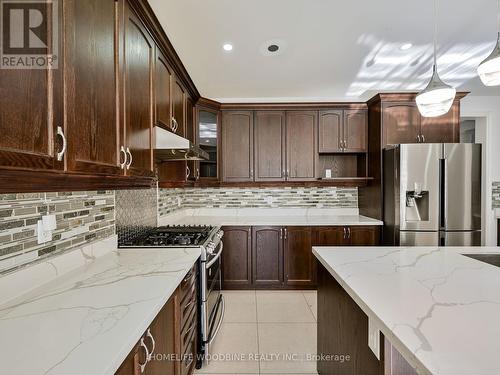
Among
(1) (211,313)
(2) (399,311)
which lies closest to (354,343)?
(2) (399,311)

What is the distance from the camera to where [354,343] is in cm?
124

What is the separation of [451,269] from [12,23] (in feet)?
6.63

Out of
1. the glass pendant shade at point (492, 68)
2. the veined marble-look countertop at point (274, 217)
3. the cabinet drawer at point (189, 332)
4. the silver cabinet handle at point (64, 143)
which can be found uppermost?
the glass pendant shade at point (492, 68)

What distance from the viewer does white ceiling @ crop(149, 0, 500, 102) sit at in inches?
72.9

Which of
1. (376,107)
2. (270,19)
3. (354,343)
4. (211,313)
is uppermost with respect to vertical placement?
(270,19)

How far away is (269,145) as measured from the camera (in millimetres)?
3516

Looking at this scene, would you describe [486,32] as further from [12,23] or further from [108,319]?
[108,319]

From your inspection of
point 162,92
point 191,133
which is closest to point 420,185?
point 191,133

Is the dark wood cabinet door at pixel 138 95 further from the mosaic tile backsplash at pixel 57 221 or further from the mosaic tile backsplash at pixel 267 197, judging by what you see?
the mosaic tile backsplash at pixel 267 197

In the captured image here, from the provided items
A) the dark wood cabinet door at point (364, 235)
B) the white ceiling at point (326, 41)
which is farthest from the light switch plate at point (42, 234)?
the dark wood cabinet door at point (364, 235)

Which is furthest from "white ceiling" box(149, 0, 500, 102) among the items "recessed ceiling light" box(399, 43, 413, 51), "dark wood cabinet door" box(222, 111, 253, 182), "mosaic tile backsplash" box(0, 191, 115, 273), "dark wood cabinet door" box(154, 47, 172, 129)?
"mosaic tile backsplash" box(0, 191, 115, 273)

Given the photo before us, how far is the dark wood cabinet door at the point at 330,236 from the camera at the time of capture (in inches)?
126

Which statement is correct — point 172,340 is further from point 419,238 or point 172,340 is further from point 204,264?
point 419,238

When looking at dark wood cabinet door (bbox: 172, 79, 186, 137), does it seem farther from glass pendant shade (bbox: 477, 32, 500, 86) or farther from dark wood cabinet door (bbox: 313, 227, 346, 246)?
glass pendant shade (bbox: 477, 32, 500, 86)
